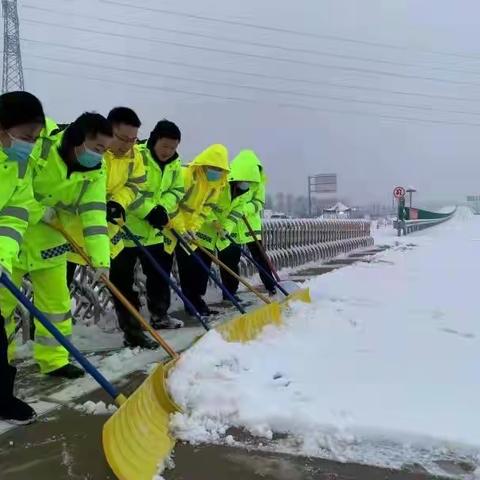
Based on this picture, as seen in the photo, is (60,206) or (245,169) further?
(245,169)

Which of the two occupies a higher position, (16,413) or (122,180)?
(122,180)

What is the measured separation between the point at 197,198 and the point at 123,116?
1668mm

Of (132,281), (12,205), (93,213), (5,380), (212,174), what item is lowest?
(5,380)

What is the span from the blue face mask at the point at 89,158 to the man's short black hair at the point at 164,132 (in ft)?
4.67

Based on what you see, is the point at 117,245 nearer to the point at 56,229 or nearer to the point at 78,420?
the point at 56,229

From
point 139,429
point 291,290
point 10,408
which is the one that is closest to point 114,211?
point 10,408

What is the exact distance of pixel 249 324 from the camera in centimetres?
468

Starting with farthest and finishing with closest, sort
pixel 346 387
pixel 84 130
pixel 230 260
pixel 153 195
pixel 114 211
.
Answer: pixel 230 260
pixel 153 195
pixel 114 211
pixel 84 130
pixel 346 387

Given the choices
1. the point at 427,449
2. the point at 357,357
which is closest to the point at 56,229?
the point at 357,357

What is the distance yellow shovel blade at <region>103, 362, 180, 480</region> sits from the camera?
7.75ft

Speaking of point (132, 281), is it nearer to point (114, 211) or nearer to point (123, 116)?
point (114, 211)

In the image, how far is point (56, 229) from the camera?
3.86m

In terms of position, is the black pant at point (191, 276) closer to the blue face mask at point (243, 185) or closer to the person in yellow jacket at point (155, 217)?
the person in yellow jacket at point (155, 217)

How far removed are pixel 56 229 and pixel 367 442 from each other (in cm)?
237
